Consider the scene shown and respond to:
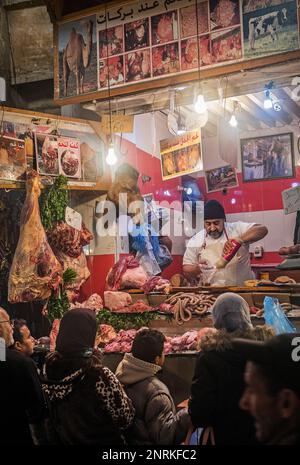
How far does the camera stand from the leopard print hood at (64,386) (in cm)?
383

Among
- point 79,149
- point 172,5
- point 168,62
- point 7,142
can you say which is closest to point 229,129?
point 168,62

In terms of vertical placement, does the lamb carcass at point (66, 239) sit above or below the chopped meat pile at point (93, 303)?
above

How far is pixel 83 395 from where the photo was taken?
3.83 m

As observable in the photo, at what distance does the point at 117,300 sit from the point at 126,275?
371 mm

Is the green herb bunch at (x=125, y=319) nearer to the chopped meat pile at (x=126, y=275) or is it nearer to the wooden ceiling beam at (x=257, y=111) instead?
the chopped meat pile at (x=126, y=275)

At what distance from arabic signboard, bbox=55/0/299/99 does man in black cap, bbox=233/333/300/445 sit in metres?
2.66

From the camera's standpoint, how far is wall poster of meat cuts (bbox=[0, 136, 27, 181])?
19.4 feet

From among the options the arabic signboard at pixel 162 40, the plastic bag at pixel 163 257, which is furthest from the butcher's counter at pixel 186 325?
the arabic signboard at pixel 162 40

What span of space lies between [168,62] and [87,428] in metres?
3.44

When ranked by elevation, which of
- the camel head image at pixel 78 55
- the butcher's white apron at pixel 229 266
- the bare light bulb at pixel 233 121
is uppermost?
the camel head image at pixel 78 55

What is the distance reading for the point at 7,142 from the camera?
5.94 meters

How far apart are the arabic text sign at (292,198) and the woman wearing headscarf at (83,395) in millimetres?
1917
